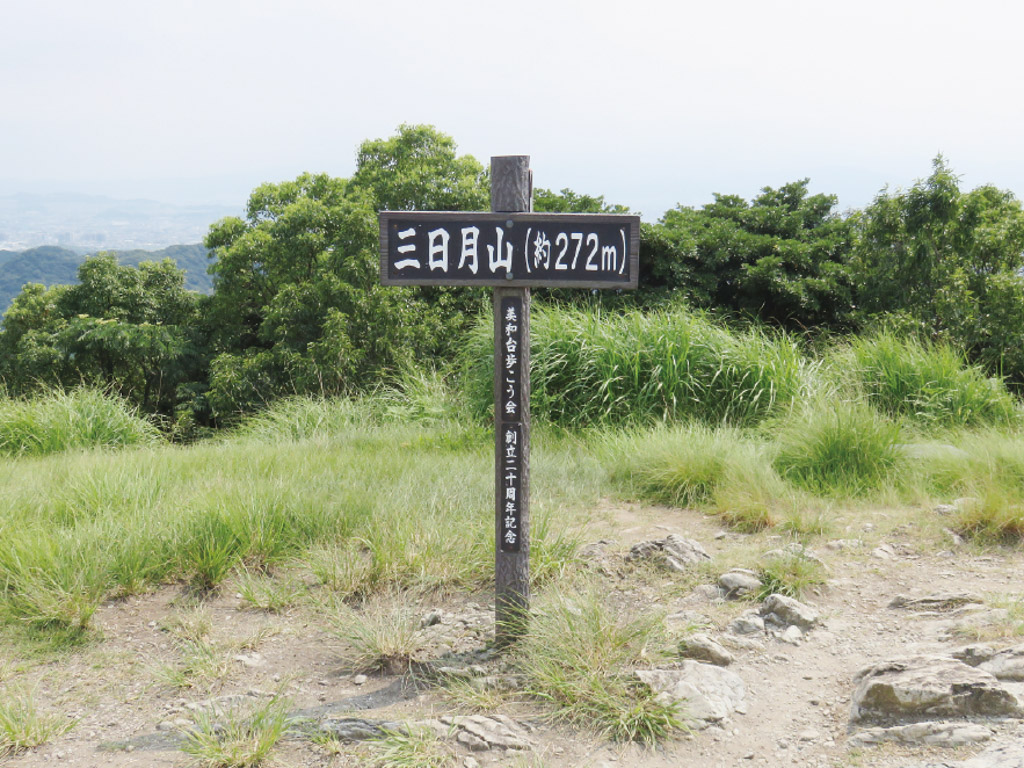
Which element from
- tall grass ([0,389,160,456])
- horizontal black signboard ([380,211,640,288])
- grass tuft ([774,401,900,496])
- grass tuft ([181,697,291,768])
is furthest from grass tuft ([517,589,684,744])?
tall grass ([0,389,160,456])

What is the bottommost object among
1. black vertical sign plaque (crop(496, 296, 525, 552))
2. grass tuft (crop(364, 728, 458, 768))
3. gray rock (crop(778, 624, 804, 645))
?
grass tuft (crop(364, 728, 458, 768))

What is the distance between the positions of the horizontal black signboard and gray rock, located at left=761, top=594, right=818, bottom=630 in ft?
5.28

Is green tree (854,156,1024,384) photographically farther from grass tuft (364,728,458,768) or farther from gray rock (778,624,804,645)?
grass tuft (364,728,458,768)

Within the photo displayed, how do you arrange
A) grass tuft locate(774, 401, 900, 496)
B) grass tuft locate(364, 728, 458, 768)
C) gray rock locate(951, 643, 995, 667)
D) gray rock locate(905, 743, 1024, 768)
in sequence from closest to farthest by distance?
1. gray rock locate(905, 743, 1024, 768)
2. grass tuft locate(364, 728, 458, 768)
3. gray rock locate(951, 643, 995, 667)
4. grass tuft locate(774, 401, 900, 496)

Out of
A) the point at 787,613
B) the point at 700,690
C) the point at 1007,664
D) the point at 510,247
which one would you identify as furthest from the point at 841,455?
the point at 510,247

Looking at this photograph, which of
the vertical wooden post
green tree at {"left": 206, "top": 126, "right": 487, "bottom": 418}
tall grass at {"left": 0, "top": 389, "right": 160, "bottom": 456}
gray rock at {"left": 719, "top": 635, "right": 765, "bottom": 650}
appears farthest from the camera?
green tree at {"left": 206, "top": 126, "right": 487, "bottom": 418}

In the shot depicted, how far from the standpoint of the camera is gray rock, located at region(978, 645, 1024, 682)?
3062 mm

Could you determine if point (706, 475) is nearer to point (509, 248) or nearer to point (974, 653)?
point (974, 653)

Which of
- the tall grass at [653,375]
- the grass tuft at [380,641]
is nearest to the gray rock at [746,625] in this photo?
the grass tuft at [380,641]

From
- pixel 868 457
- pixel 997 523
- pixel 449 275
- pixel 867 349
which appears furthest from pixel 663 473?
pixel 867 349

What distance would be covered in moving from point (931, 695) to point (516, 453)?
1.70 meters

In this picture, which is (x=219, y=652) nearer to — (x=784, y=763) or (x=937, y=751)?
(x=784, y=763)

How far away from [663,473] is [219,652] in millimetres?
2963

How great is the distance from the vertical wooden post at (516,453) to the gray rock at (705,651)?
2.13 feet
